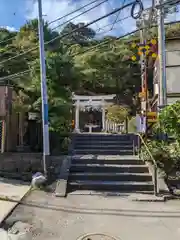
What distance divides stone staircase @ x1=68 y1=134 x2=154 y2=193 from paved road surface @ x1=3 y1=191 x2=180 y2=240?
686mm

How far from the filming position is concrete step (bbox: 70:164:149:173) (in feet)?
27.2

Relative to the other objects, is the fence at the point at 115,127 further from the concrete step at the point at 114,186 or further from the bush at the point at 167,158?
the concrete step at the point at 114,186

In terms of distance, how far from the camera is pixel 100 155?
9.75 metres

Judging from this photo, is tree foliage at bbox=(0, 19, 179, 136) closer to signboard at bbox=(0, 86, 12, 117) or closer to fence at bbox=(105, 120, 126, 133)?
signboard at bbox=(0, 86, 12, 117)

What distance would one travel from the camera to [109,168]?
8461mm

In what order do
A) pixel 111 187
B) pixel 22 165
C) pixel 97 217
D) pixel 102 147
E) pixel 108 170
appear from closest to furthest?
pixel 97 217
pixel 111 187
pixel 108 170
pixel 22 165
pixel 102 147

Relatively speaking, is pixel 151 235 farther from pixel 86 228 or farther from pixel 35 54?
pixel 35 54

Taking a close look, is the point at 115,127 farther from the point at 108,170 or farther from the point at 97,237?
the point at 97,237

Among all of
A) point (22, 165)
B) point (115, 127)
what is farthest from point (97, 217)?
point (115, 127)

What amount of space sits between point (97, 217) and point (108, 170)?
306 cm

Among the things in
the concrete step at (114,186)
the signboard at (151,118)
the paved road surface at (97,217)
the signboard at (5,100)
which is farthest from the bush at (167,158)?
the signboard at (5,100)

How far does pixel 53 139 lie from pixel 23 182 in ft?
8.24

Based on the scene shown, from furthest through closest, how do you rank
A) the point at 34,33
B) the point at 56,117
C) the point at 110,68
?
1. the point at 110,68
2. the point at 34,33
3. the point at 56,117

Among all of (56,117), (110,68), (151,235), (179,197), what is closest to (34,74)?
(56,117)
